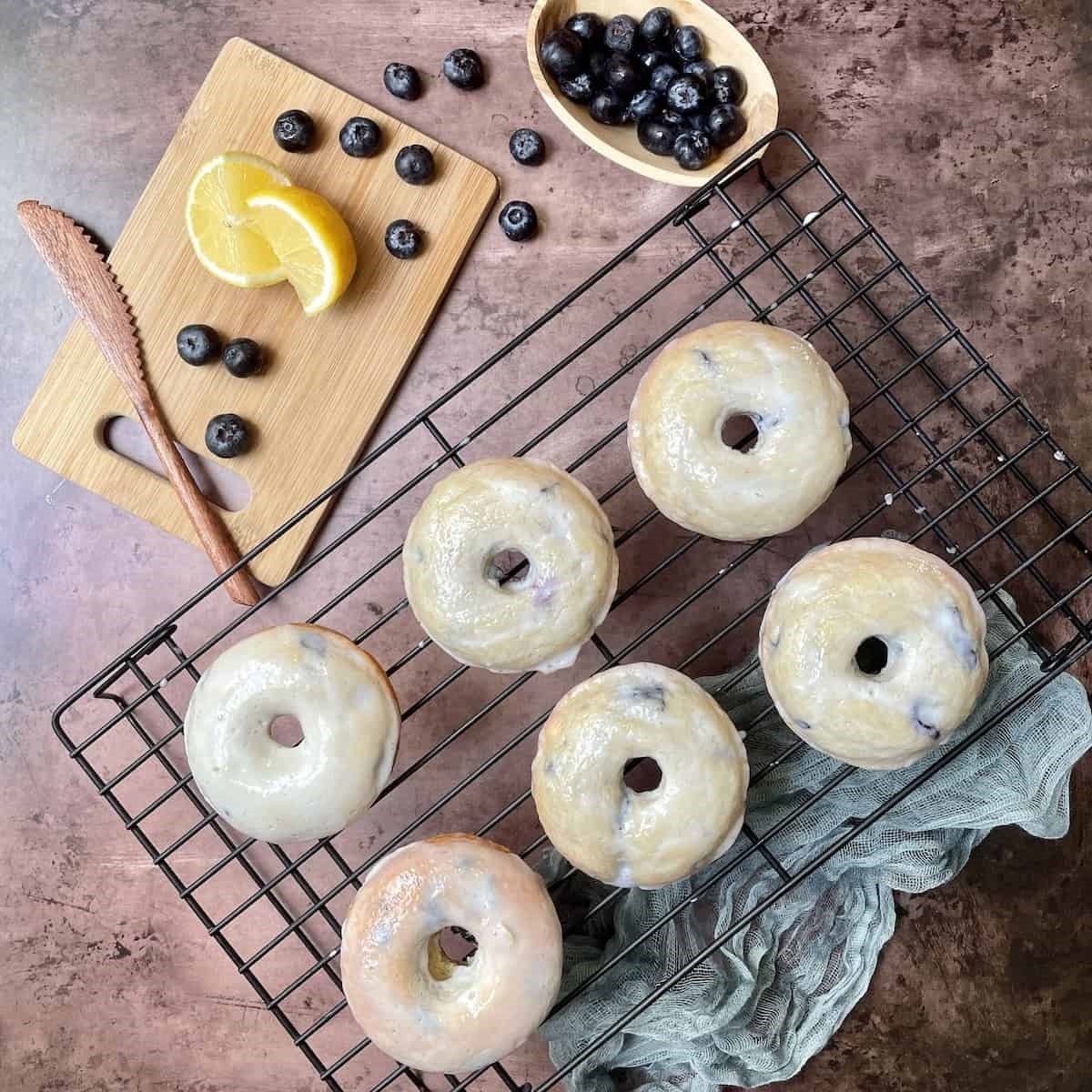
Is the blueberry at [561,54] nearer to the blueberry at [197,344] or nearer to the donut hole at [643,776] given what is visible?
the blueberry at [197,344]

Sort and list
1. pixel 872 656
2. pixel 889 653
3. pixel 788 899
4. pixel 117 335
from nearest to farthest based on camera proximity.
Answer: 1. pixel 889 653
2. pixel 788 899
3. pixel 872 656
4. pixel 117 335

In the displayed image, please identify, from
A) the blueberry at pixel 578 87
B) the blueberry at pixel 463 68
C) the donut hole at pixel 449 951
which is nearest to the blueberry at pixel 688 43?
the blueberry at pixel 578 87

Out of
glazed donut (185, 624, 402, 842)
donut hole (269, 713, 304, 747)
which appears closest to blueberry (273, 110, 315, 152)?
glazed donut (185, 624, 402, 842)

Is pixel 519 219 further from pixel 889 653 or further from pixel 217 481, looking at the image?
pixel 889 653

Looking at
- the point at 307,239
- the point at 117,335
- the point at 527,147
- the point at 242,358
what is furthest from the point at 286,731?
the point at 527,147

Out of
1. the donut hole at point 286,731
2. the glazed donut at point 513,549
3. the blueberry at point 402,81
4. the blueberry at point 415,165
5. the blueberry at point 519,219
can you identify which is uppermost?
the blueberry at point 402,81

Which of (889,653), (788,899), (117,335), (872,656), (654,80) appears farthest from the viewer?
(117,335)
